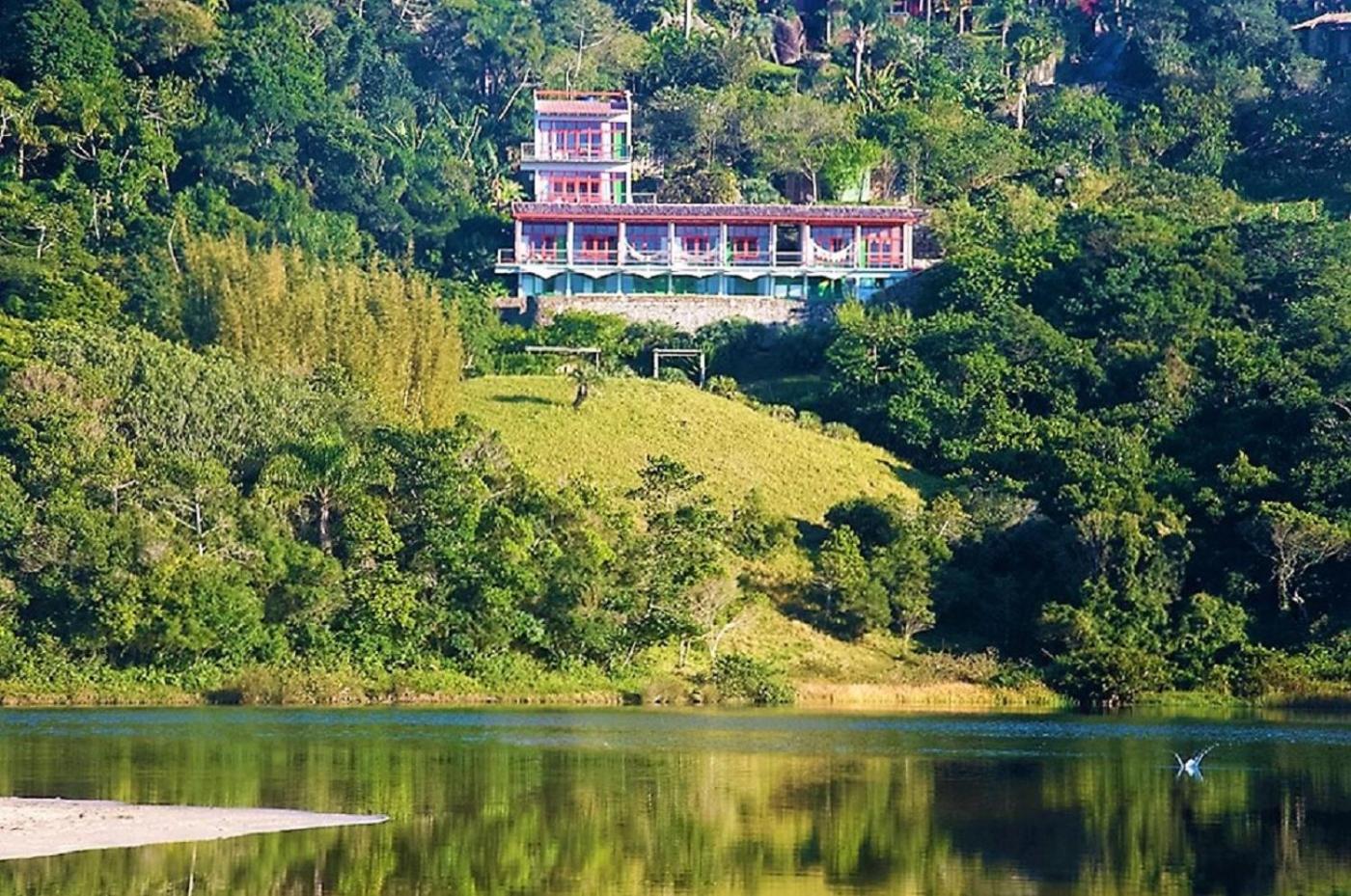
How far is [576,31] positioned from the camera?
124 metres

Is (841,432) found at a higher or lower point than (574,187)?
lower

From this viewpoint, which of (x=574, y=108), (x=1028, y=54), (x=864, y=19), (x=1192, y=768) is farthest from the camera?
(x=864, y=19)

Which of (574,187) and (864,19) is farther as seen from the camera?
(864,19)

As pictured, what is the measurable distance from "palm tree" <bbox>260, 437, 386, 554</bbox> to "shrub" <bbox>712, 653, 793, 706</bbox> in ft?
33.9

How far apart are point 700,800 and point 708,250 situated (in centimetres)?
6073

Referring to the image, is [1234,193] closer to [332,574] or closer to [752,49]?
[752,49]

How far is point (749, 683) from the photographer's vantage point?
214 feet

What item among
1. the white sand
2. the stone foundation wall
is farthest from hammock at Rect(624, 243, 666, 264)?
the white sand

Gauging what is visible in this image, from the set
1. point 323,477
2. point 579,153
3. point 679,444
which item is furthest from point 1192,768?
point 579,153

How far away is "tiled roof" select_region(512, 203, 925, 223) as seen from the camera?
98875 mm

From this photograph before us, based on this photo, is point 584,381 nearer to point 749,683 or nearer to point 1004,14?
point 749,683

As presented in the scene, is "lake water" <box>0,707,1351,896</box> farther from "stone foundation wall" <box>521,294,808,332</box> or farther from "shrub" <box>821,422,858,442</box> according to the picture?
"stone foundation wall" <box>521,294,808,332</box>

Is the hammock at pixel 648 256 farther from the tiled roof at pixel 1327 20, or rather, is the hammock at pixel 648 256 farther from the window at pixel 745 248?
the tiled roof at pixel 1327 20

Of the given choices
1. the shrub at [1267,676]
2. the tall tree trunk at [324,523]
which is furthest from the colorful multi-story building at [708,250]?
the shrub at [1267,676]
